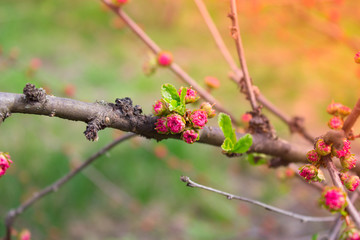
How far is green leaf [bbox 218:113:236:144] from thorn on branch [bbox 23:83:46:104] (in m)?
0.20

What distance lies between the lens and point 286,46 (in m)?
2.74

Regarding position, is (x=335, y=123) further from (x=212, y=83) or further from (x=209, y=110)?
(x=212, y=83)

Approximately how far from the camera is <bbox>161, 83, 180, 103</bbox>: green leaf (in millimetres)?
405

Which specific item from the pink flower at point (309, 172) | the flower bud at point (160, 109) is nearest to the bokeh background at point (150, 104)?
the flower bud at point (160, 109)

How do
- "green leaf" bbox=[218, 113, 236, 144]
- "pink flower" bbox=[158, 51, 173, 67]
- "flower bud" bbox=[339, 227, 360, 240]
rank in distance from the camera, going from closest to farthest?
"flower bud" bbox=[339, 227, 360, 240] → "green leaf" bbox=[218, 113, 236, 144] → "pink flower" bbox=[158, 51, 173, 67]

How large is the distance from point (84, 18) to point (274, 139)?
2573 millimetres

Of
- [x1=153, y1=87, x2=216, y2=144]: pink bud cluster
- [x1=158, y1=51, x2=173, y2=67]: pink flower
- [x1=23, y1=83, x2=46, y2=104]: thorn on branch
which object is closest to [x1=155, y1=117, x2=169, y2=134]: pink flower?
[x1=153, y1=87, x2=216, y2=144]: pink bud cluster

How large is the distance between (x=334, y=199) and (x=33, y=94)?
0.31m

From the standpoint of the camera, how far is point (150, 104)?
2127 mm

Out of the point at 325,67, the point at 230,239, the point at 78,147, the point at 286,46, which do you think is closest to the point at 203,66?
the point at 286,46

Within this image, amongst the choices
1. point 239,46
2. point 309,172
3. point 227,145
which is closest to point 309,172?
point 309,172

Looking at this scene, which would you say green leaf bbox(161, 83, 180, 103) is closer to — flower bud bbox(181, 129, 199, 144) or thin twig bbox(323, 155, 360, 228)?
flower bud bbox(181, 129, 199, 144)

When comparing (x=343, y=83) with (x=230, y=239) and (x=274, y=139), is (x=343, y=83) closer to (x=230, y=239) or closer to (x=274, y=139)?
(x=230, y=239)

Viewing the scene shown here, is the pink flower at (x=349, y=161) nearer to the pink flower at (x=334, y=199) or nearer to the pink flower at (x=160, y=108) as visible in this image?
the pink flower at (x=334, y=199)
